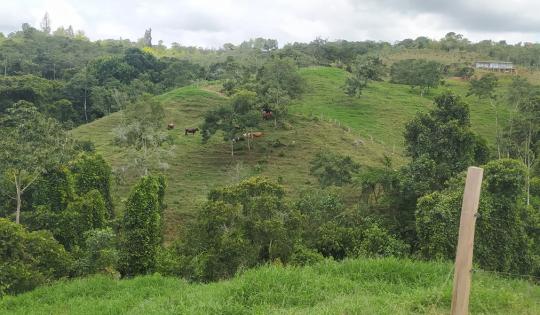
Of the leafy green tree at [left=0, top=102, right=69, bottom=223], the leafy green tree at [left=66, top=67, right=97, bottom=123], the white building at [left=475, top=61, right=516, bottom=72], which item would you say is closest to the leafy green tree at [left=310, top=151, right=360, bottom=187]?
the leafy green tree at [left=0, top=102, right=69, bottom=223]

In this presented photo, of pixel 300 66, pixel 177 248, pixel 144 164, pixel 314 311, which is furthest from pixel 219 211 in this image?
pixel 300 66

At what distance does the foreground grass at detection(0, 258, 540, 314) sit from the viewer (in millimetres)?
6887

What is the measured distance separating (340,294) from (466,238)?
323 cm

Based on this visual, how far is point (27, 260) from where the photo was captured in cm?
1382

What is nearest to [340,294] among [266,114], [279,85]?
[266,114]

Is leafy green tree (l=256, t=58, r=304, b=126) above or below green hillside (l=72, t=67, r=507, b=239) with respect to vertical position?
above

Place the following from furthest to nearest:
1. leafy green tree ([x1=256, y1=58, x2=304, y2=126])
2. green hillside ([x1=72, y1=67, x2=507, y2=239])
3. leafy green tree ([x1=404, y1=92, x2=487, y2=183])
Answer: leafy green tree ([x1=256, y1=58, x2=304, y2=126]) → green hillside ([x1=72, y1=67, x2=507, y2=239]) → leafy green tree ([x1=404, y1=92, x2=487, y2=183])

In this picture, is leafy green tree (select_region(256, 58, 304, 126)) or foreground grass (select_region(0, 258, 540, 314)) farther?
leafy green tree (select_region(256, 58, 304, 126))

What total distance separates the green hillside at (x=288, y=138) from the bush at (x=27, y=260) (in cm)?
912

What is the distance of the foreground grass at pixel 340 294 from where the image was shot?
6.89 meters

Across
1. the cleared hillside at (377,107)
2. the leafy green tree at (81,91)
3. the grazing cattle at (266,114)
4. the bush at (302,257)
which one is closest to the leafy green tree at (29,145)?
the bush at (302,257)

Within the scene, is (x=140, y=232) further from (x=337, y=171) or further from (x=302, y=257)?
(x=337, y=171)

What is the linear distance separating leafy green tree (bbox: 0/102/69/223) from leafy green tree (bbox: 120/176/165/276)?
396 centimetres

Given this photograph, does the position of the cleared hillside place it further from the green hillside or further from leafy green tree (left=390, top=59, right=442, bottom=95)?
leafy green tree (left=390, top=59, right=442, bottom=95)
